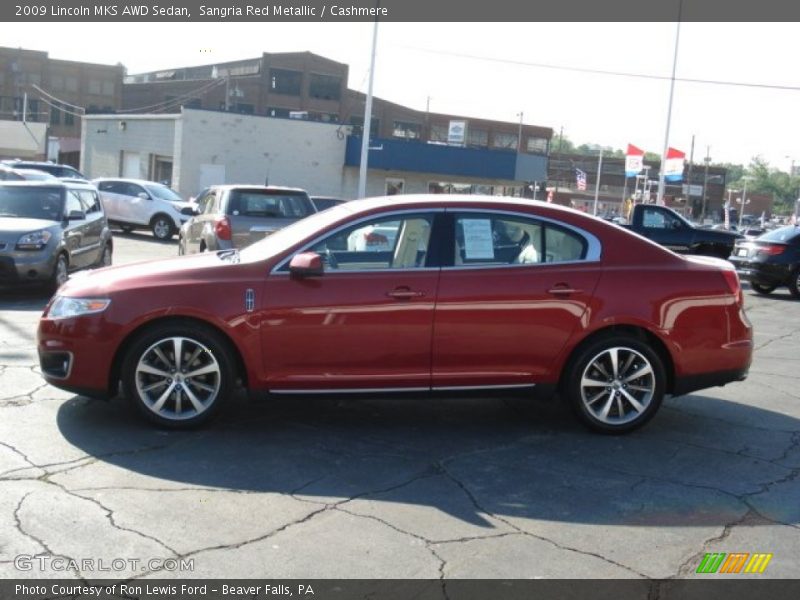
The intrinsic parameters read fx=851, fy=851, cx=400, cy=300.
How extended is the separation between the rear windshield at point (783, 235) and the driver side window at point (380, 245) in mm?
14081

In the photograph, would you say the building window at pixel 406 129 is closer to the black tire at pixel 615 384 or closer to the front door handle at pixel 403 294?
the black tire at pixel 615 384

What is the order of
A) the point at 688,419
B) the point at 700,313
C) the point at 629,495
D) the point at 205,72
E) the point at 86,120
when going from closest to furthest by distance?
1. the point at 629,495
2. the point at 700,313
3. the point at 688,419
4. the point at 86,120
5. the point at 205,72

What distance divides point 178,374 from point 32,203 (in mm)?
7757

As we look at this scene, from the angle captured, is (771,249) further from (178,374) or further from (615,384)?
(178,374)

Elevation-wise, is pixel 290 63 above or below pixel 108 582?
above

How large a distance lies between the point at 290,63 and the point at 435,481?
7373 cm

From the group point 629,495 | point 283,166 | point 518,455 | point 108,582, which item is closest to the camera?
point 108,582

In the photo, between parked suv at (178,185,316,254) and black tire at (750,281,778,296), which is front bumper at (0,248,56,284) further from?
black tire at (750,281,778,296)

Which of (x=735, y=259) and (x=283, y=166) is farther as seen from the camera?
(x=283, y=166)

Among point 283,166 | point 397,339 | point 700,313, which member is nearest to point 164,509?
point 397,339

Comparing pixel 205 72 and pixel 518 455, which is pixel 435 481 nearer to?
pixel 518 455

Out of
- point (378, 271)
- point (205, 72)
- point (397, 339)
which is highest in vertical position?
point (205, 72)

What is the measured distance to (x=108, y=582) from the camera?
3.68 m

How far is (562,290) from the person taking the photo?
595 centimetres
